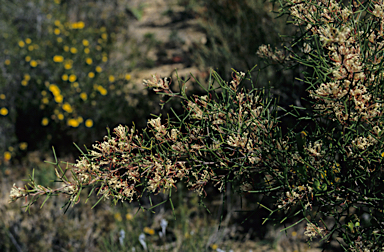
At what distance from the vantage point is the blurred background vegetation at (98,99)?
2783 millimetres

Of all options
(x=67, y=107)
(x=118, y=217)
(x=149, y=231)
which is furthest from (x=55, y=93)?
(x=149, y=231)

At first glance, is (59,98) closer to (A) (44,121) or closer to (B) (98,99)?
(A) (44,121)

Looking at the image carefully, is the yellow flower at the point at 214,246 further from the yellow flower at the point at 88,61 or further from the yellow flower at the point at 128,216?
the yellow flower at the point at 88,61

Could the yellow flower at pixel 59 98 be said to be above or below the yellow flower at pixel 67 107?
above

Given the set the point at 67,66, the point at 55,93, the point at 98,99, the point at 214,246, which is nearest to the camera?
the point at 214,246

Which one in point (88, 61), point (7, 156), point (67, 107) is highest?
point (88, 61)

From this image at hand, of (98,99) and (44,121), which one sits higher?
(98,99)

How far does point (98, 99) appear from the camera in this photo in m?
4.25

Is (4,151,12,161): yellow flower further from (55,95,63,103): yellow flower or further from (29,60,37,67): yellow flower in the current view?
(29,60,37,67): yellow flower

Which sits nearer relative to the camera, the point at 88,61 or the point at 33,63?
the point at 33,63

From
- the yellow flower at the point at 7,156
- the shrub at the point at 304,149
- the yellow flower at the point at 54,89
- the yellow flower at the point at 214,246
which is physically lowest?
the yellow flower at the point at 214,246

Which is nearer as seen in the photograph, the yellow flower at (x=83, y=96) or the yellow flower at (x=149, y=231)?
the yellow flower at (x=149, y=231)

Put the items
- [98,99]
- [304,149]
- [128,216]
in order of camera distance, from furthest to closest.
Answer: [98,99], [128,216], [304,149]

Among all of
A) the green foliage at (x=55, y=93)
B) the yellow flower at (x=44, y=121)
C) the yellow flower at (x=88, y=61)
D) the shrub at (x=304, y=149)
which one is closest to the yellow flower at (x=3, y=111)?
the green foliage at (x=55, y=93)
